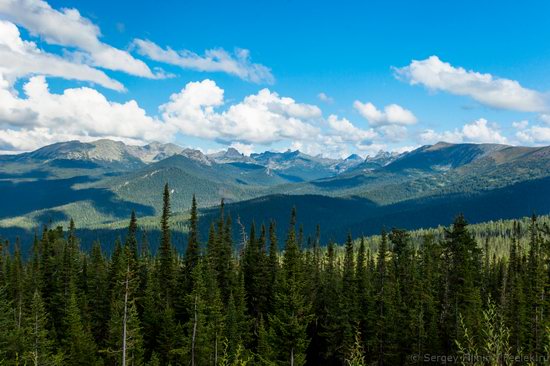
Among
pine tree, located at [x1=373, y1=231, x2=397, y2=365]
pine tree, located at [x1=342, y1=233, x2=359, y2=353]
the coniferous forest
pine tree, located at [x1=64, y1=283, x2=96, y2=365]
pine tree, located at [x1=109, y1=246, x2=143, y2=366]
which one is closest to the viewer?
pine tree, located at [x1=109, y1=246, x2=143, y2=366]

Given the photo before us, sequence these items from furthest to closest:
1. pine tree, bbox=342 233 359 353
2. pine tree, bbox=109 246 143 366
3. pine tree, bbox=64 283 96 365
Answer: pine tree, bbox=342 233 359 353
pine tree, bbox=64 283 96 365
pine tree, bbox=109 246 143 366

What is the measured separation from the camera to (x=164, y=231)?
81688mm

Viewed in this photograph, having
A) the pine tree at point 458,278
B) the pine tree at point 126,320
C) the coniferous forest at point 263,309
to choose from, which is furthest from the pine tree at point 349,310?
the pine tree at point 126,320

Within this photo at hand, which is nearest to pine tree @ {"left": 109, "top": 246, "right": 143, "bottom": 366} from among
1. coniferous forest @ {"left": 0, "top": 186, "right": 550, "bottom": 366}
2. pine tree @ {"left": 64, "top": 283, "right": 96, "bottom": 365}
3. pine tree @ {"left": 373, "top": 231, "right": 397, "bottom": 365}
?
coniferous forest @ {"left": 0, "top": 186, "right": 550, "bottom": 366}

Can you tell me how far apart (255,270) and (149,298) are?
76.6 ft

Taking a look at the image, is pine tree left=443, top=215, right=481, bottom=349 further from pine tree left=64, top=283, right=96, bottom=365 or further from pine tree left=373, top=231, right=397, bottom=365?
pine tree left=64, top=283, right=96, bottom=365

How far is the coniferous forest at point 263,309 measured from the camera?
172 feet

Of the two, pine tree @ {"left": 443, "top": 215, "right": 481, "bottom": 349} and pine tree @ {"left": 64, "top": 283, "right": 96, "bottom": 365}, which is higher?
pine tree @ {"left": 443, "top": 215, "right": 481, "bottom": 349}

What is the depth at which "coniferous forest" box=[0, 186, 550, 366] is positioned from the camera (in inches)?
2069

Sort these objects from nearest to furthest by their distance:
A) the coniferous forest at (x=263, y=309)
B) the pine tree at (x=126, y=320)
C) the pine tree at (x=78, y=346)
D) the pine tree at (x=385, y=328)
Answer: the pine tree at (x=126, y=320), the coniferous forest at (x=263, y=309), the pine tree at (x=78, y=346), the pine tree at (x=385, y=328)

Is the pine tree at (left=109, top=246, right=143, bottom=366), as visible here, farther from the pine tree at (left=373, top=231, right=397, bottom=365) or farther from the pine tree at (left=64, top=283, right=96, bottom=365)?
the pine tree at (left=373, top=231, right=397, bottom=365)

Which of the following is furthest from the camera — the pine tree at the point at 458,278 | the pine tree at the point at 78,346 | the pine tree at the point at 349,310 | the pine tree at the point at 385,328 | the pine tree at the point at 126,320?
the pine tree at the point at 349,310

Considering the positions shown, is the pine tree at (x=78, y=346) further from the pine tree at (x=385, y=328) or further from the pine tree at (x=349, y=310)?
the pine tree at (x=385, y=328)

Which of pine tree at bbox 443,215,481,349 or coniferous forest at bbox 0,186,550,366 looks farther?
pine tree at bbox 443,215,481,349
